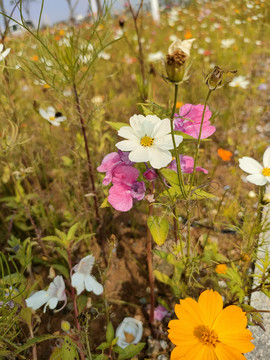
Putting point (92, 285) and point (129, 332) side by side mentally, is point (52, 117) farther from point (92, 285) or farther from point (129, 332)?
point (129, 332)

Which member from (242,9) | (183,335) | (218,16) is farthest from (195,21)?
(183,335)

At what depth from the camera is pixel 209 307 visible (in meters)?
0.69

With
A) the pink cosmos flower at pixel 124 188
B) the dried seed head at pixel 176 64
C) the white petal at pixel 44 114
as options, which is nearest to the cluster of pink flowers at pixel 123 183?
the pink cosmos flower at pixel 124 188

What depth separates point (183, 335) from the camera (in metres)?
0.65

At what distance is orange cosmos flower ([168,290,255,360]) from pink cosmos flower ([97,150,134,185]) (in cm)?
36

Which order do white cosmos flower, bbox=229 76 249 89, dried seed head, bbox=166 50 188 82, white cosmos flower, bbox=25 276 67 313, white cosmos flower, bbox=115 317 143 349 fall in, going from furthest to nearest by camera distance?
white cosmos flower, bbox=229 76 249 89
white cosmos flower, bbox=115 317 143 349
white cosmos flower, bbox=25 276 67 313
dried seed head, bbox=166 50 188 82

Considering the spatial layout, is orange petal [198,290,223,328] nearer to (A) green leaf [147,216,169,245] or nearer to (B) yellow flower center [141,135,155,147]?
(A) green leaf [147,216,169,245]

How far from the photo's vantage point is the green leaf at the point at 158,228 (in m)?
0.70

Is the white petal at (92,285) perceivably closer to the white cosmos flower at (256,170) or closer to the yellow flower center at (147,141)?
the yellow flower center at (147,141)

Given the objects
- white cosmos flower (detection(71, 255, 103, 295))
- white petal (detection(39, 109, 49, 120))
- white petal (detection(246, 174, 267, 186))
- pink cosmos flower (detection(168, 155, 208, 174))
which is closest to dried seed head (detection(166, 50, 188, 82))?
pink cosmos flower (detection(168, 155, 208, 174))

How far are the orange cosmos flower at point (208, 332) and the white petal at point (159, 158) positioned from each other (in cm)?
36

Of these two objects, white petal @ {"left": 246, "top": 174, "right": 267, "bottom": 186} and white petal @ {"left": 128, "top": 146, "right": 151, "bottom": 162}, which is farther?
white petal @ {"left": 246, "top": 174, "right": 267, "bottom": 186}

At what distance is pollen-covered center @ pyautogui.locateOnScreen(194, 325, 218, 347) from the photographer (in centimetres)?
65

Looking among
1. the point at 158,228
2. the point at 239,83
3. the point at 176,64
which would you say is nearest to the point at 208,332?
the point at 158,228
